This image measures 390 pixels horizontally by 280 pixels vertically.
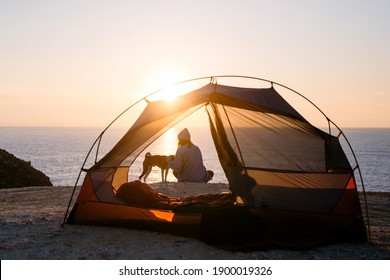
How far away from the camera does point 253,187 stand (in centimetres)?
870

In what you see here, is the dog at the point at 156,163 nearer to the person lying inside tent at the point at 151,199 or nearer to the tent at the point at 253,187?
the tent at the point at 253,187

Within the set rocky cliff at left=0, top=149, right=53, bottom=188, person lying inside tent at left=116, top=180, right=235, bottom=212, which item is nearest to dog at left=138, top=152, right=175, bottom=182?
person lying inside tent at left=116, top=180, right=235, bottom=212

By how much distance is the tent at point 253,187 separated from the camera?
7.71 metres

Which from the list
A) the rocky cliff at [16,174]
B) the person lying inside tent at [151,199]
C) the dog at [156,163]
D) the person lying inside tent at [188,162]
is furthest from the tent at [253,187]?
the rocky cliff at [16,174]

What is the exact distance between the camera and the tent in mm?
7715

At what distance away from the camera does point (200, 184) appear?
14.1 m

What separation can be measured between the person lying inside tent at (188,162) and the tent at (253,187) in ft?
11.3

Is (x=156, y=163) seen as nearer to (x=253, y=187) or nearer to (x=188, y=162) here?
(x=188, y=162)

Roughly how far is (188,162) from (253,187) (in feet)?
17.3

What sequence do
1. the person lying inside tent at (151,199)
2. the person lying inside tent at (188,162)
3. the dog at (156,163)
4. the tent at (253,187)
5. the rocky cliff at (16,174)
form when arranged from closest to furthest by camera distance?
the tent at (253,187) < the person lying inside tent at (151,199) < the person lying inside tent at (188,162) < the dog at (156,163) < the rocky cliff at (16,174)

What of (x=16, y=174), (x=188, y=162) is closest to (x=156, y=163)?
(x=188, y=162)
